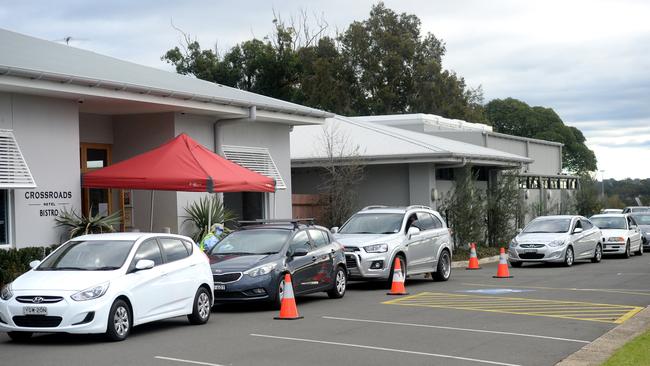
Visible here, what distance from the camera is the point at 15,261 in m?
17.9

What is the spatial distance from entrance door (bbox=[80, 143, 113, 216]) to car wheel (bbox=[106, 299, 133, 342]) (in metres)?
9.53

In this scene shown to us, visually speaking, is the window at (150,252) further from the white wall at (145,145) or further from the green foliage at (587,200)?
the green foliage at (587,200)

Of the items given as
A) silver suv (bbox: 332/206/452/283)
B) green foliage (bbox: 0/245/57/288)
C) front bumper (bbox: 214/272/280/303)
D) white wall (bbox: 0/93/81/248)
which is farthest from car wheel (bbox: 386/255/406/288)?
green foliage (bbox: 0/245/57/288)

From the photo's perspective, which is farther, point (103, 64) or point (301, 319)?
point (103, 64)

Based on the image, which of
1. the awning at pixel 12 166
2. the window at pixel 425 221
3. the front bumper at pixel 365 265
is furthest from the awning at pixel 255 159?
the awning at pixel 12 166

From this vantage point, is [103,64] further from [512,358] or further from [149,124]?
[512,358]

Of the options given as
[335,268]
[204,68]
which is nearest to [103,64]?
[335,268]

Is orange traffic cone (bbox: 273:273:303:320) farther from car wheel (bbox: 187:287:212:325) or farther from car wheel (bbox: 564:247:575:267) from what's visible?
car wheel (bbox: 564:247:575:267)

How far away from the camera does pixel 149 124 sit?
23625 mm

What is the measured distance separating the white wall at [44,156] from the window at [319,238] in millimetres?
5697

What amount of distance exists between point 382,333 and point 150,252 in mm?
3665

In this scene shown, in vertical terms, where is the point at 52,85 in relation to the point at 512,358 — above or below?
above

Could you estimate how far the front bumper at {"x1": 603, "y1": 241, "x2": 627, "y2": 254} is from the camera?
33.5 m

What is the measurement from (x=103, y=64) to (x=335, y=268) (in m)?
8.55
